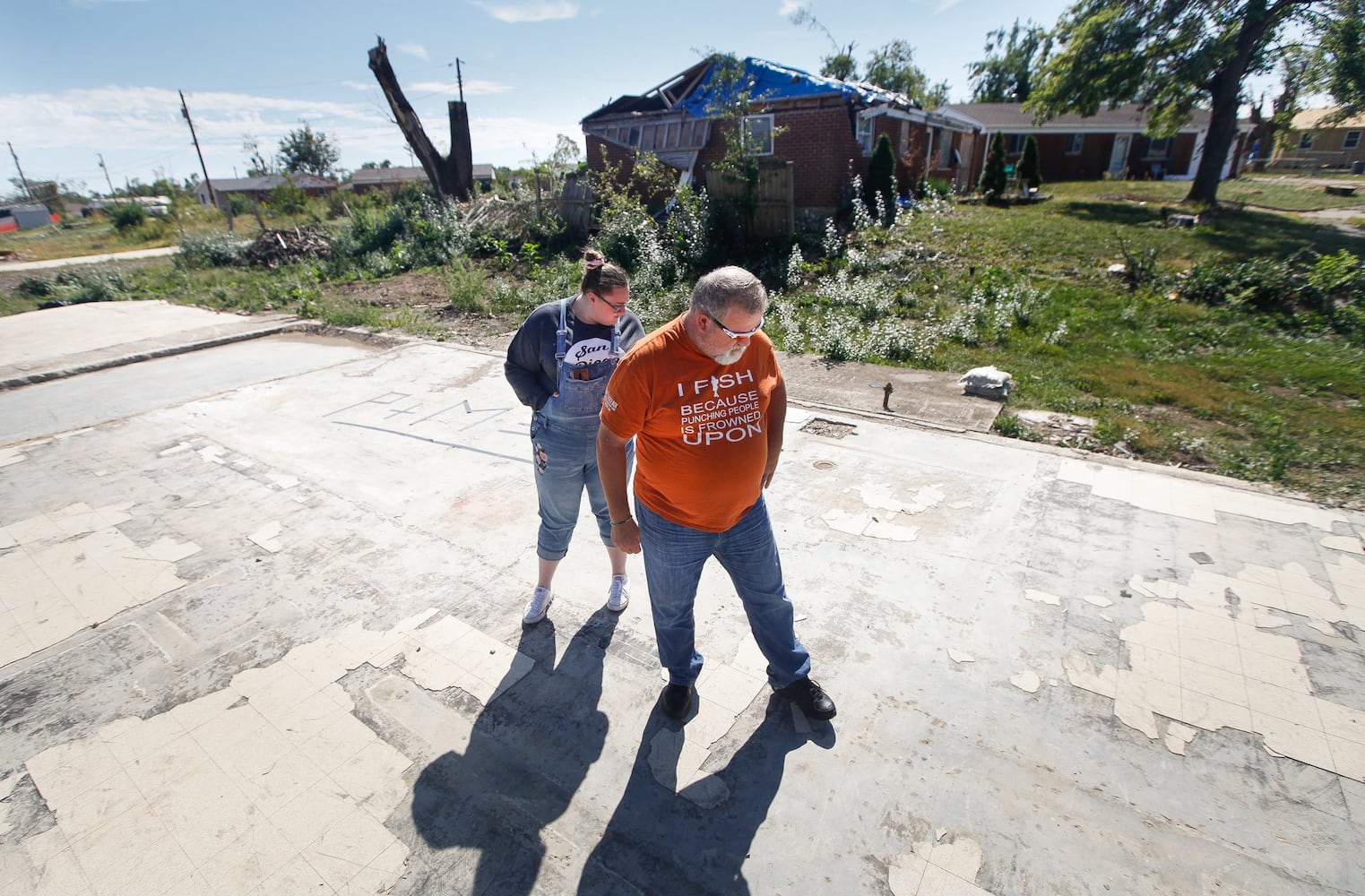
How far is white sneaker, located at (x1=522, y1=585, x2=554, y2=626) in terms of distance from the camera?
3137 mm

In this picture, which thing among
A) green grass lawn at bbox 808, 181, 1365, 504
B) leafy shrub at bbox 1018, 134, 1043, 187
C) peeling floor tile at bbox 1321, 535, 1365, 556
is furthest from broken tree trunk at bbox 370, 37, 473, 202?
peeling floor tile at bbox 1321, 535, 1365, 556

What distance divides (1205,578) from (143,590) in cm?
578

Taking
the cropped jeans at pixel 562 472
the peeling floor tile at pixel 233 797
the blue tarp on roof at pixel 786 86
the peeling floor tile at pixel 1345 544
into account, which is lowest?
the peeling floor tile at pixel 233 797

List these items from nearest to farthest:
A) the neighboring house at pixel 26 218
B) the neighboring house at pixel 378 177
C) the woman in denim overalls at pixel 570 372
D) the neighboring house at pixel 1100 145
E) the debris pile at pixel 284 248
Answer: the woman in denim overalls at pixel 570 372
the debris pile at pixel 284 248
the neighboring house at pixel 1100 145
the neighboring house at pixel 26 218
the neighboring house at pixel 378 177

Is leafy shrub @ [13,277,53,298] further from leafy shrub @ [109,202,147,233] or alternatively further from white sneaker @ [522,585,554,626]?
leafy shrub @ [109,202,147,233]

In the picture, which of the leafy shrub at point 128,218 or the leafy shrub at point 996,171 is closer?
the leafy shrub at point 996,171

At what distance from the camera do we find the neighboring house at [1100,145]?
28547 millimetres

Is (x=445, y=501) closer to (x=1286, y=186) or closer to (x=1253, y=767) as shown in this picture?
(x=1253, y=767)

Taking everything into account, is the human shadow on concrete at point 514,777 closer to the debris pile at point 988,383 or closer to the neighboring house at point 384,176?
the debris pile at point 988,383

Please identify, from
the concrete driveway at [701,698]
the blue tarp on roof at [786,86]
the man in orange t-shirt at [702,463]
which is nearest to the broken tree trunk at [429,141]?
the blue tarp on roof at [786,86]

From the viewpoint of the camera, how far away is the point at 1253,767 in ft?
7.39

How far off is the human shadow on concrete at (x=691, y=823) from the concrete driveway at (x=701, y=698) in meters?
0.01

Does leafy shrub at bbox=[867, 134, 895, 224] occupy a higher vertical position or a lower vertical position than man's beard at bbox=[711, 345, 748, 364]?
higher

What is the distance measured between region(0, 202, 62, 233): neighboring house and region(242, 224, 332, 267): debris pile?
44.3 metres
